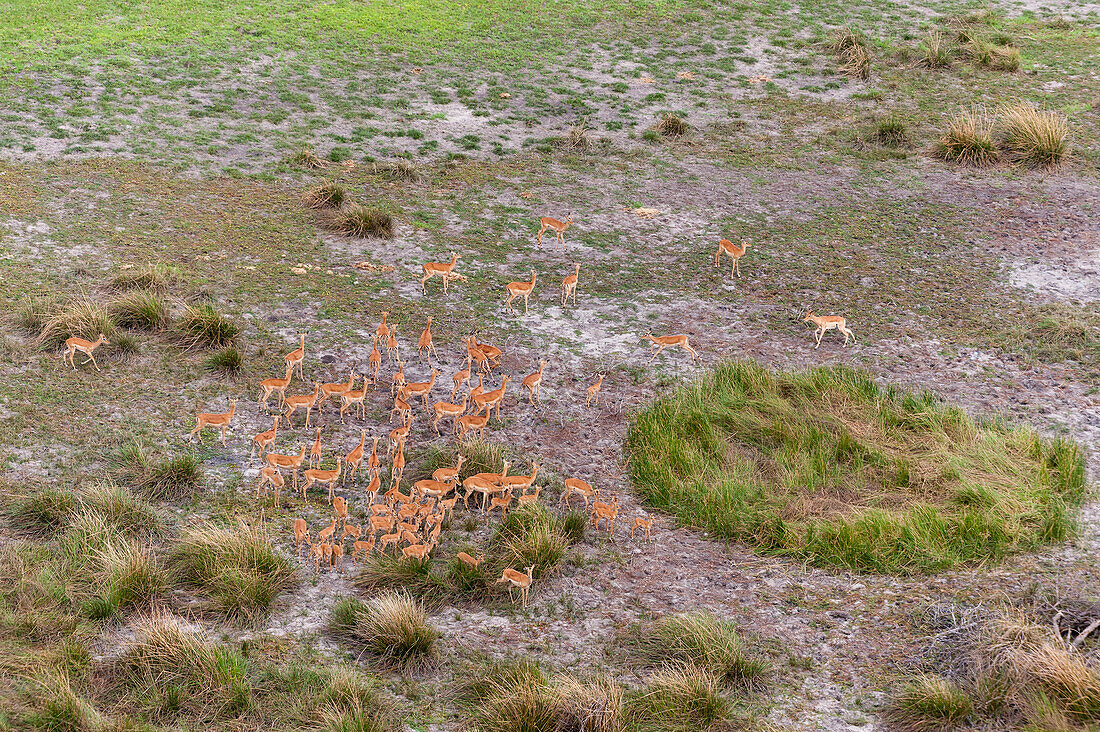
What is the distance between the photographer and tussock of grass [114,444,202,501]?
7730 millimetres

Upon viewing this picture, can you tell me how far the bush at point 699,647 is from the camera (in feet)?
20.3

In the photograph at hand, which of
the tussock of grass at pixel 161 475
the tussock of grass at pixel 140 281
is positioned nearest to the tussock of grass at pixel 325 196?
the tussock of grass at pixel 140 281

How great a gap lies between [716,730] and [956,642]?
5.98ft

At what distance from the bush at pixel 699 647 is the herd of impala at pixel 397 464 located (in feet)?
3.19

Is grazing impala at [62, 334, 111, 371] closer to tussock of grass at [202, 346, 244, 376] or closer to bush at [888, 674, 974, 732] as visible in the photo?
tussock of grass at [202, 346, 244, 376]

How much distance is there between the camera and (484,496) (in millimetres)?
7867

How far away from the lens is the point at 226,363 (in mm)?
9406

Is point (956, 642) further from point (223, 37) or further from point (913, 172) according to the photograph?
point (223, 37)

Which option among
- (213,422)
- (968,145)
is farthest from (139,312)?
→ (968,145)

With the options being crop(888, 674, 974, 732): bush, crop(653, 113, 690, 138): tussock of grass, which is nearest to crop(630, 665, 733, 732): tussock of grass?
crop(888, 674, 974, 732): bush

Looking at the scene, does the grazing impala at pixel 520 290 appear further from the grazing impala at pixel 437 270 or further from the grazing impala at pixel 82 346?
the grazing impala at pixel 82 346

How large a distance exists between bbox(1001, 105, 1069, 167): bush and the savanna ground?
334 mm

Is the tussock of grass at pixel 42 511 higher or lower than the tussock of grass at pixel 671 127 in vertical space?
lower

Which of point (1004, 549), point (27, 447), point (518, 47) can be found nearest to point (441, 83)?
point (518, 47)
